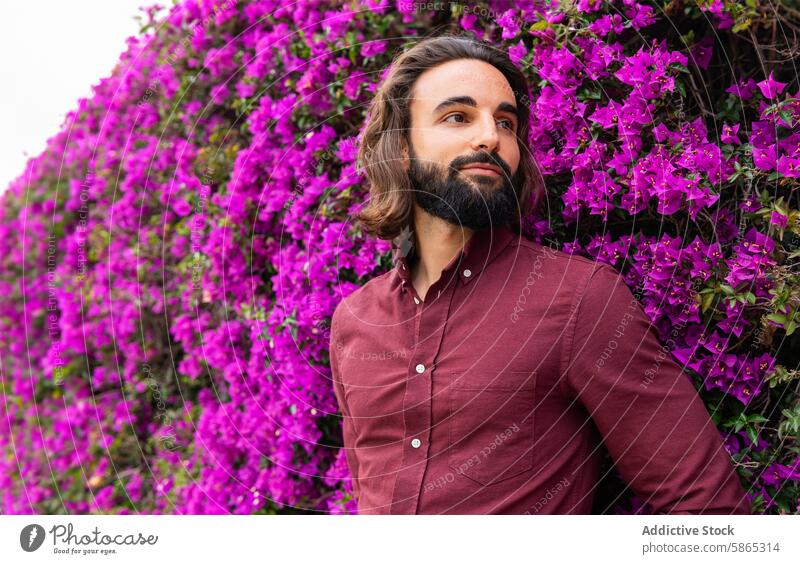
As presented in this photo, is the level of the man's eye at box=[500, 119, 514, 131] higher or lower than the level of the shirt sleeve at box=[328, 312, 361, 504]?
higher

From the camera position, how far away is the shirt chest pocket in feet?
6.42

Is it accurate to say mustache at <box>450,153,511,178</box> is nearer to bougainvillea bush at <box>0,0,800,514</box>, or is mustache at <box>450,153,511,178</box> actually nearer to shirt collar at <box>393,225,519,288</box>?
shirt collar at <box>393,225,519,288</box>

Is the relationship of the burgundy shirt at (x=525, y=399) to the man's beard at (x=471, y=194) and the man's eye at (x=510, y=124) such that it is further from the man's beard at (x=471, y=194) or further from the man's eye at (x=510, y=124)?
the man's eye at (x=510, y=124)

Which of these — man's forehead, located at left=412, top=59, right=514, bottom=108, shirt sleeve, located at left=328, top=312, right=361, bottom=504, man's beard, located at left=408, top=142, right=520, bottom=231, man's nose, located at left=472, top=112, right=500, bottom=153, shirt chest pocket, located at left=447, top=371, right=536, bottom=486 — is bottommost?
shirt sleeve, located at left=328, top=312, right=361, bottom=504

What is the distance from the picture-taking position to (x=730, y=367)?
6.77ft

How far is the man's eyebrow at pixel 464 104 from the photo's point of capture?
2.14 m

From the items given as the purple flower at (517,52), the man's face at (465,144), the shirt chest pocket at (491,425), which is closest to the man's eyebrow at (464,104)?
the man's face at (465,144)

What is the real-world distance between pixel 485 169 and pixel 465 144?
0.09 meters

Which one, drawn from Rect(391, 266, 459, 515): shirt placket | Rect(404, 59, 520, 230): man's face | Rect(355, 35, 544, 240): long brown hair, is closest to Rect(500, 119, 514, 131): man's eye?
Rect(404, 59, 520, 230): man's face

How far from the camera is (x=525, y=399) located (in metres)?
1.95

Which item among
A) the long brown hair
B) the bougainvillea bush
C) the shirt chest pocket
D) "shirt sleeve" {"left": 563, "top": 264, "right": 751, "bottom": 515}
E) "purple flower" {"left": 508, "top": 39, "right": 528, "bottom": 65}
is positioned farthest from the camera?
"purple flower" {"left": 508, "top": 39, "right": 528, "bottom": 65}

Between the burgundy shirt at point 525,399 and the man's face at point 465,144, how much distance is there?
0.42ft

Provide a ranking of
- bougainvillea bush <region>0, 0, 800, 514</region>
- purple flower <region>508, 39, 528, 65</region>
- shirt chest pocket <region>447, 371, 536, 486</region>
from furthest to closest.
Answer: purple flower <region>508, 39, 528, 65</region>
bougainvillea bush <region>0, 0, 800, 514</region>
shirt chest pocket <region>447, 371, 536, 486</region>
